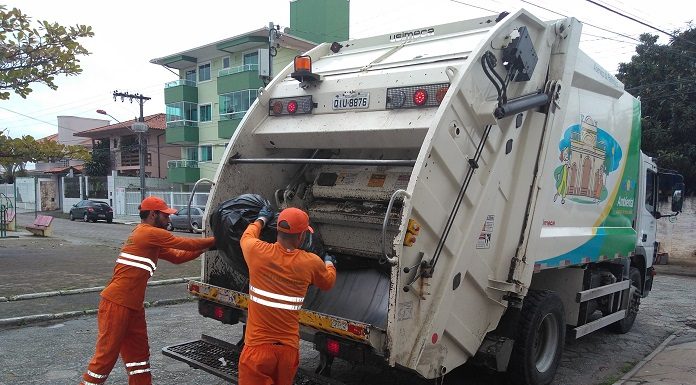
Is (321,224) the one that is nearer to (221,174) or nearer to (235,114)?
(221,174)

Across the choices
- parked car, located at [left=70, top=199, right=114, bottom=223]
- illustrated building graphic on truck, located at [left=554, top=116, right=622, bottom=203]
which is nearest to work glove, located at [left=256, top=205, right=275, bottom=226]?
illustrated building graphic on truck, located at [left=554, top=116, right=622, bottom=203]

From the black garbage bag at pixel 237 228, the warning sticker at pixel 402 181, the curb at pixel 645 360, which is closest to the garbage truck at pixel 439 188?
the warning sticker at pixel 402 181

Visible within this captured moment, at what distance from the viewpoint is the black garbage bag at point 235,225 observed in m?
3.82

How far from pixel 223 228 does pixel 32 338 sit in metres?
3.11

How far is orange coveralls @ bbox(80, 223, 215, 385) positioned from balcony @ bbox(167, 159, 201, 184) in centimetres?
3175

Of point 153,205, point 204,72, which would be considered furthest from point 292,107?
point 204,72

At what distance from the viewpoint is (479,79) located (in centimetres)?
360

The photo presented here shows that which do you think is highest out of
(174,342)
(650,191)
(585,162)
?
(585,162)

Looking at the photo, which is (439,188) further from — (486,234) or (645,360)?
(645,360)

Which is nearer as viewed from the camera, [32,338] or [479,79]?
[479,79]

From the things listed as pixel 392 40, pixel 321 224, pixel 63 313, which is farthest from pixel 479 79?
pixel 63 313

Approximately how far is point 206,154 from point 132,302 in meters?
32.1

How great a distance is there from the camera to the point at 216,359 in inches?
155

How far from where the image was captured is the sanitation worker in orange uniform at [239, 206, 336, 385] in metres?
2.92
